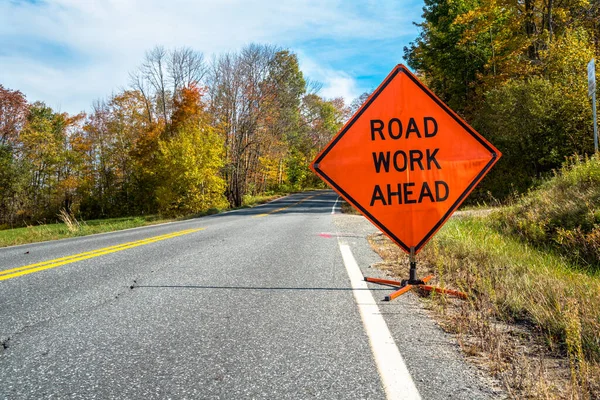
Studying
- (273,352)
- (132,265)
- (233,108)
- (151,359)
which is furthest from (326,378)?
(233,108)

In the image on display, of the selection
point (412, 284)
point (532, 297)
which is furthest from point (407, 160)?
point (532, 297)

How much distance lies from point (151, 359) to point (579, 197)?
798 cm

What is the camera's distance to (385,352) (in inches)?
97.7

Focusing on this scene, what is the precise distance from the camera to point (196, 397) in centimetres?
197

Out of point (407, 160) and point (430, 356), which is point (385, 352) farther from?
point (407, 160)

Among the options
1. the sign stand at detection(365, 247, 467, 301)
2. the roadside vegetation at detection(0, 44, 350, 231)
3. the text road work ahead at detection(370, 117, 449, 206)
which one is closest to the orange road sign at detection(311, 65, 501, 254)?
the text road work ahead at detection(370, 117, 449, 206)

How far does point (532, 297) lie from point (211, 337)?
8.85 ft

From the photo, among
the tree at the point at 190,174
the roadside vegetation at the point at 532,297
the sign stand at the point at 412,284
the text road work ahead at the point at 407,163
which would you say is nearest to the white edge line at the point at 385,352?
the sign stand at the point at 412,284

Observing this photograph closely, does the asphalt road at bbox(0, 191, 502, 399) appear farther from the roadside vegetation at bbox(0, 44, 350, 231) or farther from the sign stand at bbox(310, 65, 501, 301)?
the roadside vegetation at bbox(0, 44, 350, 231)

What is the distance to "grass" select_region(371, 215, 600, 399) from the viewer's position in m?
2.04

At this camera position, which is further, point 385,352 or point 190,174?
point 190,174

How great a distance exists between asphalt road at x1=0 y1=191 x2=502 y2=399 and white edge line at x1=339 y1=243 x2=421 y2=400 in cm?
2

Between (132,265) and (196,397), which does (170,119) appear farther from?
(196,397)

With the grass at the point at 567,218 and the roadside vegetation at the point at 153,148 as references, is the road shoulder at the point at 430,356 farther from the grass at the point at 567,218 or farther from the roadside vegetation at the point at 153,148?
the roadside vegetation at the point at 153,148
